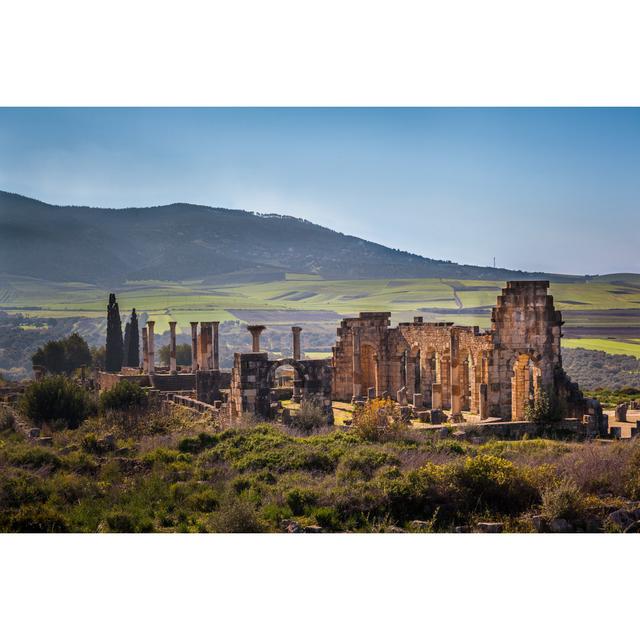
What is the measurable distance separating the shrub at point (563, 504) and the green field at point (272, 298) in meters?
57.4

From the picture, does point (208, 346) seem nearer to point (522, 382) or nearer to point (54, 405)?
point (54, 405)

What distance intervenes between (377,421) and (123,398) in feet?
27.6

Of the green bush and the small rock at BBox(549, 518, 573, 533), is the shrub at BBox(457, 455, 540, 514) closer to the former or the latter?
the small rock at BBox(549, 518, 573, 533)

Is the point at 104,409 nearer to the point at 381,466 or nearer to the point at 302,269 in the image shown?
the point at 381,466

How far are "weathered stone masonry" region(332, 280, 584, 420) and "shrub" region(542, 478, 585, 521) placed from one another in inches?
435

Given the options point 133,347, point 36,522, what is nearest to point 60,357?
point 133,347

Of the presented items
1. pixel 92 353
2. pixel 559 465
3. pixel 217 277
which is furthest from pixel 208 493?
pixel 217 277

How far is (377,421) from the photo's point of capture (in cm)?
2244

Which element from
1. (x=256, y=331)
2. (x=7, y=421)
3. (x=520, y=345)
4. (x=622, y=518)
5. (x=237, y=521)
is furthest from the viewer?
(x=256, y=331)

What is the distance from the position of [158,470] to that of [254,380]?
225 inches

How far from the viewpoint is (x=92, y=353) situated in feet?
183

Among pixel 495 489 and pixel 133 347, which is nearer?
pixel 495 489

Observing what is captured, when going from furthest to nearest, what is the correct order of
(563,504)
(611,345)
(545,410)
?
(611,345) → (545,410) → (563,504)

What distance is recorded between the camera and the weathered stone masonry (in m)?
27.0
